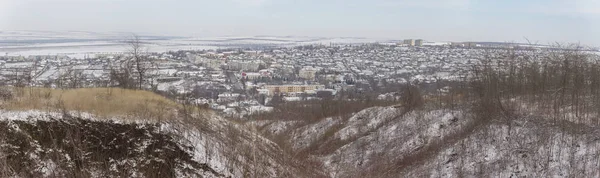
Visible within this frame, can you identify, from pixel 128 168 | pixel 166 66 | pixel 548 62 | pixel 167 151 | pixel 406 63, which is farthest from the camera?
pixel 406 63

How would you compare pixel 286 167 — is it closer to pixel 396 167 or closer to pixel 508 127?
pixel 396 167

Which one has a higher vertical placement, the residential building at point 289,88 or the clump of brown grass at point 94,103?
the clump of brown grass at point 94,103

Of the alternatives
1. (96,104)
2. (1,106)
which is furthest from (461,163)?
(1,106)

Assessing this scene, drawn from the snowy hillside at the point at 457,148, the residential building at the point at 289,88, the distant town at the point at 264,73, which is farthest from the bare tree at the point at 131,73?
the residential building at the point at 289,88

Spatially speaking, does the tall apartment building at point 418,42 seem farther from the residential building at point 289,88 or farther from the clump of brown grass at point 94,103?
the clump of brown grass at point 94,103

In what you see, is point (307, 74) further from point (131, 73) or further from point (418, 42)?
point (418, 42)

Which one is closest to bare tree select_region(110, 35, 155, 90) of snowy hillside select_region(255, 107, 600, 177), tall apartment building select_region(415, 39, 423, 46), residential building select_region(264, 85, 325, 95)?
snowy hillside select_region(255, 107, 600, 177)

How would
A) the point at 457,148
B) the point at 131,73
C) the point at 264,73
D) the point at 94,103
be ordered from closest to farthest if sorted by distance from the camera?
the point at 94,103 < the point at 457,148 < the point at 131,73 < the point at 264,73

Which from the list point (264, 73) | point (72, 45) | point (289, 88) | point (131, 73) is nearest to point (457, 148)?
point (131, 73)
